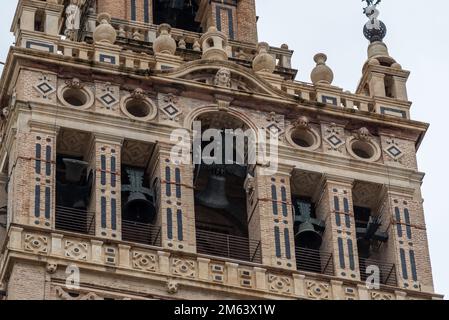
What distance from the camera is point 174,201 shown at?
59.8 m

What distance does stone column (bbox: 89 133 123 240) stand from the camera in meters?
58.7

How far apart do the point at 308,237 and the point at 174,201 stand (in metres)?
2.83

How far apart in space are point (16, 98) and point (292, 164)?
18.2ft

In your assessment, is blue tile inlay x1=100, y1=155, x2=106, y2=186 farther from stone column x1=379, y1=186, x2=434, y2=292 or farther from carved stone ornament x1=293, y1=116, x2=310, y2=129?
stone column x1=379, y1=186, x2=434, y2=292

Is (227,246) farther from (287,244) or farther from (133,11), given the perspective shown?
(133,11)

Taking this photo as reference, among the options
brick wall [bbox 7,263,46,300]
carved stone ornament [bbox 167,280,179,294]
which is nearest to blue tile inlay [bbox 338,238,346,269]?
carved stone ornament [bbox 167,280,179,294]

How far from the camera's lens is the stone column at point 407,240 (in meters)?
60.1

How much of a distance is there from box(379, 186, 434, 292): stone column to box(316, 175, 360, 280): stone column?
0.81 m

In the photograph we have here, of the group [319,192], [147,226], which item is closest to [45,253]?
[147,226]

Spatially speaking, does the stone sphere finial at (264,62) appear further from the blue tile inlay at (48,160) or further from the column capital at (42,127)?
the blue tile inlay at (48,160)

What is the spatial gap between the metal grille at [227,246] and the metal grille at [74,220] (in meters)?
2.18

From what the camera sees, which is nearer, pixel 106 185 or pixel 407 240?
pixel 106 185

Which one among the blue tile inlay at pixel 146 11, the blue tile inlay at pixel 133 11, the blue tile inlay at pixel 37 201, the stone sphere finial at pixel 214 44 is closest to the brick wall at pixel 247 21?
the blue tile inlay at pixel 146 11

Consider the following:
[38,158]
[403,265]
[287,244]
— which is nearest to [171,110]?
[38,158]
